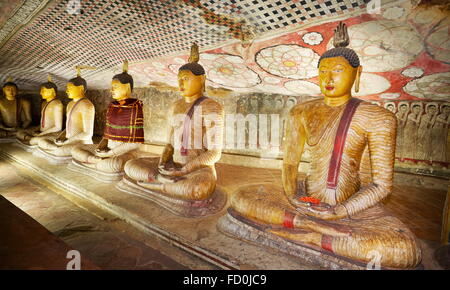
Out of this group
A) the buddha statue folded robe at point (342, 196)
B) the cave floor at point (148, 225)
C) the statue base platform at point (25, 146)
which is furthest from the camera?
the statue base platform at point (25, 146)

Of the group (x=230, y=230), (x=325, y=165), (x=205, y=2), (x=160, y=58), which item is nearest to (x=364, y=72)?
(x=325, y=165)

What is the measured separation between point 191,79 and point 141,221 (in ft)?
6.28

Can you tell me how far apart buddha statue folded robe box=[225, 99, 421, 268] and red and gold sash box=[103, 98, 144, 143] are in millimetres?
2402

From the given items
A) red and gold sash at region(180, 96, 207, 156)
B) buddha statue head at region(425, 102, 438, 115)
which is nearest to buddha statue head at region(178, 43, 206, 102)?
red and gold sash at region(180, 96, 207, 156)

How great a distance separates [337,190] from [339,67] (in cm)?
118

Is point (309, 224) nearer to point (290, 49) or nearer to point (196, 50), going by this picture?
point (290, 49)

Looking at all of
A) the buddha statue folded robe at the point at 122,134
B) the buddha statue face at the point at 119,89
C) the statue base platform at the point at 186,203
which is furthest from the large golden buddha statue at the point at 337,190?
the buddha statue face at the point at 119,89

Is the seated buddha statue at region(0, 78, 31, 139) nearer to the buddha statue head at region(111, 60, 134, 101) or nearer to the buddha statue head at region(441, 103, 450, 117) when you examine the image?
the buddha statue head at region(111, 60, 134, 101)

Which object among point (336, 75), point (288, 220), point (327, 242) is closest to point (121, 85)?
point (336, 75)

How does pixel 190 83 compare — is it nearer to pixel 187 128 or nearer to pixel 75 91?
pixel 187 128

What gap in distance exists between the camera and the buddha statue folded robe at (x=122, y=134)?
397 cm

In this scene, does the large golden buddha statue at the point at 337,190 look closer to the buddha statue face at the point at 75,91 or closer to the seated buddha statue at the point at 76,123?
the seated buddha statue at the point at 76,123

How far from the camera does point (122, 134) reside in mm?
4012

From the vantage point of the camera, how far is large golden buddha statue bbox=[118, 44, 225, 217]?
2.82 m
